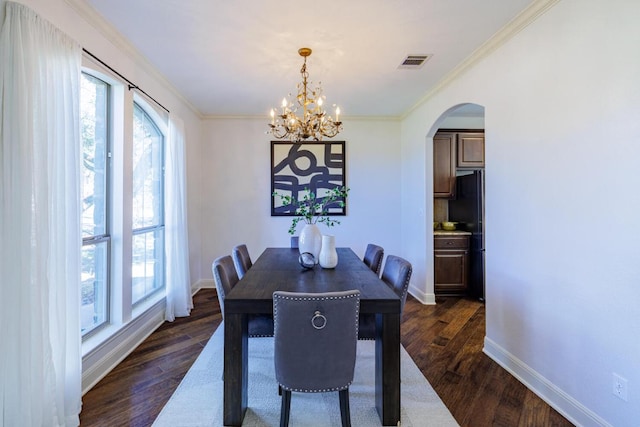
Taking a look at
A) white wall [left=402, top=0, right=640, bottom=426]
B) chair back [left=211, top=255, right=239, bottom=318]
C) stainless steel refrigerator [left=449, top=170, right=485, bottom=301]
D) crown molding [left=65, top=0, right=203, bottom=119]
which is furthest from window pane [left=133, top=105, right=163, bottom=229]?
stainless steel refrigerator [left=449, top=170, right=485, bottom=301]

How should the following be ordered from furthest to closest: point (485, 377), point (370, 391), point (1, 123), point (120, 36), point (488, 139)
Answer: point (488, 139) < point (120, 36) < point (485, 377) < point (370, 391) < point (1, 123)

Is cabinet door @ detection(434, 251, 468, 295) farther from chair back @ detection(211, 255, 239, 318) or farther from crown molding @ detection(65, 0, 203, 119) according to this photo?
crown molding @ detection(65, 0, 203, 119)

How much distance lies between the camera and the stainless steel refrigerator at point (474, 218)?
4.09m

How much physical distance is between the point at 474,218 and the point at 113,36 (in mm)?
4527

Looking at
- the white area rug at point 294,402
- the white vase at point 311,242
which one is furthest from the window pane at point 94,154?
the white vase at point 311,242

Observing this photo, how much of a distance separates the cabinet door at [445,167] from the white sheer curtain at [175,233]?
356cm

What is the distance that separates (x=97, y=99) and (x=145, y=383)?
2.36m

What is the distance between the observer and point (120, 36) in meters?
2.53

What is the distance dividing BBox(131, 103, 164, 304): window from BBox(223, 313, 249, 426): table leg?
183 centimetres

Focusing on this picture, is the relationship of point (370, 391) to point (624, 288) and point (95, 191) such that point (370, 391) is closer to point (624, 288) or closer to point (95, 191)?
point (624, 288)

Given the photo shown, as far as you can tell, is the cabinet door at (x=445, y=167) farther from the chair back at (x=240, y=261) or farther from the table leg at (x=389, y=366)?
the table leg at (x=389, y=366)

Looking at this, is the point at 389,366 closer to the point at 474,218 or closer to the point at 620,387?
the point at 620,387

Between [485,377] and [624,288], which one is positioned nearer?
[624,288]

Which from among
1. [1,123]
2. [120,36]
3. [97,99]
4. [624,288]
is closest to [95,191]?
[97,99]
